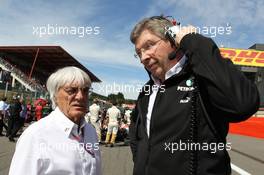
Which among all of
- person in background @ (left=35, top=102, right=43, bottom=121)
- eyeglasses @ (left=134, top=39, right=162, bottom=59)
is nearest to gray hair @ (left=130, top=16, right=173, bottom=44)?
eyeglasses @ (left=134, top=39, right=162, bottom=59)

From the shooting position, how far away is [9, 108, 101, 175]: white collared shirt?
2.32 meters

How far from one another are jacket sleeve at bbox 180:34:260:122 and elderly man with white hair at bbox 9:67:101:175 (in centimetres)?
96

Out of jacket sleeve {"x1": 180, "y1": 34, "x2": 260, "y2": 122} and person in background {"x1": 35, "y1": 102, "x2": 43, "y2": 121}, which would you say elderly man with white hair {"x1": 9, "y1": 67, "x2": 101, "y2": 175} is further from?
person in background {"x1": 35, "y1": 102, "x2": 43, "y2": 121}

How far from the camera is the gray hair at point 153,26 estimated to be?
2457 mm

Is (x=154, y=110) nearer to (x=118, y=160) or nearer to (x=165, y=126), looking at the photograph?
(x=165, y=126)

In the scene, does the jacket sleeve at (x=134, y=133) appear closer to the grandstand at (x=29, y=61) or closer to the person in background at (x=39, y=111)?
the person in background at (x=39, y=111)

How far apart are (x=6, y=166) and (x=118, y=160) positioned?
310 cm

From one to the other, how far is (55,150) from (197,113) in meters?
0.95

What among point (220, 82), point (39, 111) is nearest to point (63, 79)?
point (220, 82)

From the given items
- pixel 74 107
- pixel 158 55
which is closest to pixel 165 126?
pixel 158 55

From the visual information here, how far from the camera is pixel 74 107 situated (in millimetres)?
2707

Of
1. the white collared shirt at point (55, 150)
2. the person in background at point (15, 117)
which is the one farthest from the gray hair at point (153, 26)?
the person in background at point (15, 117)

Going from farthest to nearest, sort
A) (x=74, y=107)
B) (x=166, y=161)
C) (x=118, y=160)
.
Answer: (x=118, y=160) < (x=74, y=107) < (x=166, y=161)

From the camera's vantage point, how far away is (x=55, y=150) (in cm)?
244
